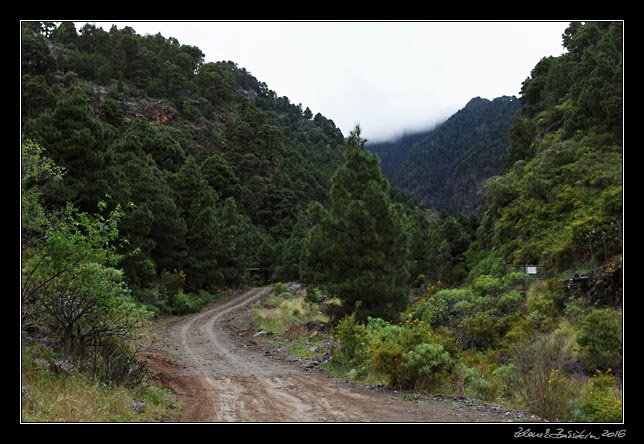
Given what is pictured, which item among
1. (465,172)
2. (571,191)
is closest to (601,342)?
(571,191)

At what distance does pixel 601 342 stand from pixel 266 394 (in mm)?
8737

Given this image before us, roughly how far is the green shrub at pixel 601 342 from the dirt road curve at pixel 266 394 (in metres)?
5.27

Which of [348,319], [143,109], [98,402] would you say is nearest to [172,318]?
[348,319]

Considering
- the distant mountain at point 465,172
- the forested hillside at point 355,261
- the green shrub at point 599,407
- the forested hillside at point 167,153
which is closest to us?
the green shrub at point 599,407

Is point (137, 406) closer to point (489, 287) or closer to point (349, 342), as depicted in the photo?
point (349, 342)

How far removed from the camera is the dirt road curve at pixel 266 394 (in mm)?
7660

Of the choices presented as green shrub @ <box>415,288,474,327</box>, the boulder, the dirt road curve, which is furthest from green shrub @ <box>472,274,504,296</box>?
the boulder

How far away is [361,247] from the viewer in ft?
55.3

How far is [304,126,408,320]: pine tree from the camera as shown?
1658 centimetres

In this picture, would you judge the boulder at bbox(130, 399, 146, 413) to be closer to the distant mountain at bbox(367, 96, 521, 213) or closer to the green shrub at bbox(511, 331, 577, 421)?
the green shrub at bbox(511, 331, 577, 421)

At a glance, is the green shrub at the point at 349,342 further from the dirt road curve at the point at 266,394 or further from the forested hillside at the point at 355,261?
the dirt road curve at the point at 266,394

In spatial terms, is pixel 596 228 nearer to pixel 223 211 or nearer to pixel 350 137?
pixel 350 137

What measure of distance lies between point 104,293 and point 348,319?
8413mm

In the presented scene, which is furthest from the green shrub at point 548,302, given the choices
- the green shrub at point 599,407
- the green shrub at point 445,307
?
the green shrub at point 599,407
